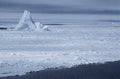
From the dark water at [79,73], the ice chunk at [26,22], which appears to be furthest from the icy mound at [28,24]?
the dark water at [79,73]

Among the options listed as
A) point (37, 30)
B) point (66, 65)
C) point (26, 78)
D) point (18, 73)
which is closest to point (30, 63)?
point (66, 65)

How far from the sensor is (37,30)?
44.8 metres

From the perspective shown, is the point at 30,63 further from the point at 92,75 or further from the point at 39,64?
the point at 92,75

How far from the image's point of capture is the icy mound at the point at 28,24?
42938 mm

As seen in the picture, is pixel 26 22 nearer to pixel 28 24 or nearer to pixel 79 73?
pixel 28 24

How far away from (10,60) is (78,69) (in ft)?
9.99

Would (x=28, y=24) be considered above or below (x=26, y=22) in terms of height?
below

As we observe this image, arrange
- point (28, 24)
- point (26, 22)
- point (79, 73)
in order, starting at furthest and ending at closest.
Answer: point (28, 24) → point (26, 22) → point (79, 73)

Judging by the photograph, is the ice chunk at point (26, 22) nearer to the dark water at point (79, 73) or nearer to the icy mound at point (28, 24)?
the icy mound at point (28, 24)

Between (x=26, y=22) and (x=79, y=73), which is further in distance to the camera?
(x=26, y=22)

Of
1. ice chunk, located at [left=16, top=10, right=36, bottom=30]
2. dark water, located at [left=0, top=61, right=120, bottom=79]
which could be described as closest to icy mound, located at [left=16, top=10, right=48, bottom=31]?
ice chunk, located at [left=16, top=10, right=36, bottom=30]

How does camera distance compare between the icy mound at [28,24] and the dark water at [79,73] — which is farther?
the icy mound at [28,24]

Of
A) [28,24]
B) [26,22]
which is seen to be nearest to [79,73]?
[26,22]

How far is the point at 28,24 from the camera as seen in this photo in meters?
44.2
